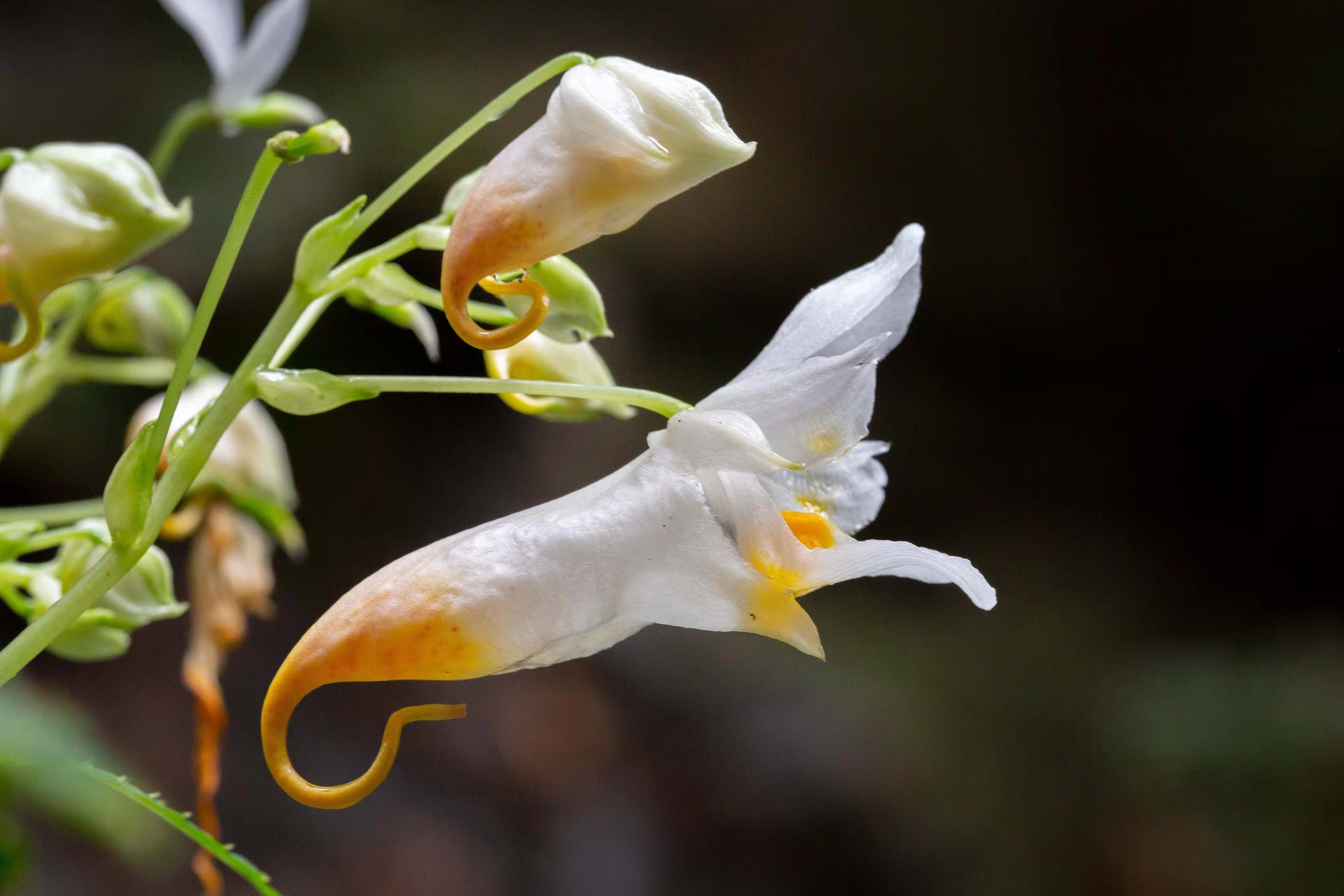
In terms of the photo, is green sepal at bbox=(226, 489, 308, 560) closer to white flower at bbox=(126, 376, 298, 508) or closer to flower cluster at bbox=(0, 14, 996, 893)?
white flower at bbox=(126, 376, 298, 508)

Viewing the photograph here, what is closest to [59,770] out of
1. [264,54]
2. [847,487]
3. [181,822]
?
[181,822]

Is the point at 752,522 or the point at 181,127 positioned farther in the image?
the point at 181,127

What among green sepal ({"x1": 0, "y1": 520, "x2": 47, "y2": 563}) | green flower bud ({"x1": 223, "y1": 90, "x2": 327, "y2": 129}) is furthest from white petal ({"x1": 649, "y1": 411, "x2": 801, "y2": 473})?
green flower bud ({"x1": 223, "y1": 90, "x2": 327, "y2": 129})

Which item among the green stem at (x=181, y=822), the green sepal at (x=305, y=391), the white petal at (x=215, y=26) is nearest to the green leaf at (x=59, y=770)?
the green stem at (x=181, y=822)

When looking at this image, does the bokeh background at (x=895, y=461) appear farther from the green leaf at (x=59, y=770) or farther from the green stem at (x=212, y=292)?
the green stem at (x=212, y=292)

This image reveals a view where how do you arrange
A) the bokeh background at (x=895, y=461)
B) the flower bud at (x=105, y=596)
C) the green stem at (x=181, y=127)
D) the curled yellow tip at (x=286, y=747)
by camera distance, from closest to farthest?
the curled yellow tip at (x=286, y=747) < the flower bud at (x=105, y=596) < the green stem at (x=181, y=127) < the bokeh background at (x=895, y=461)

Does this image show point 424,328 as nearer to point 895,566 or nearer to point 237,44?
point 895,566

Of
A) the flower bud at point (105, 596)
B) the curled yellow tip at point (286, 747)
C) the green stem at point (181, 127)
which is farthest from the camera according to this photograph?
the green stem at point (181, 127)
